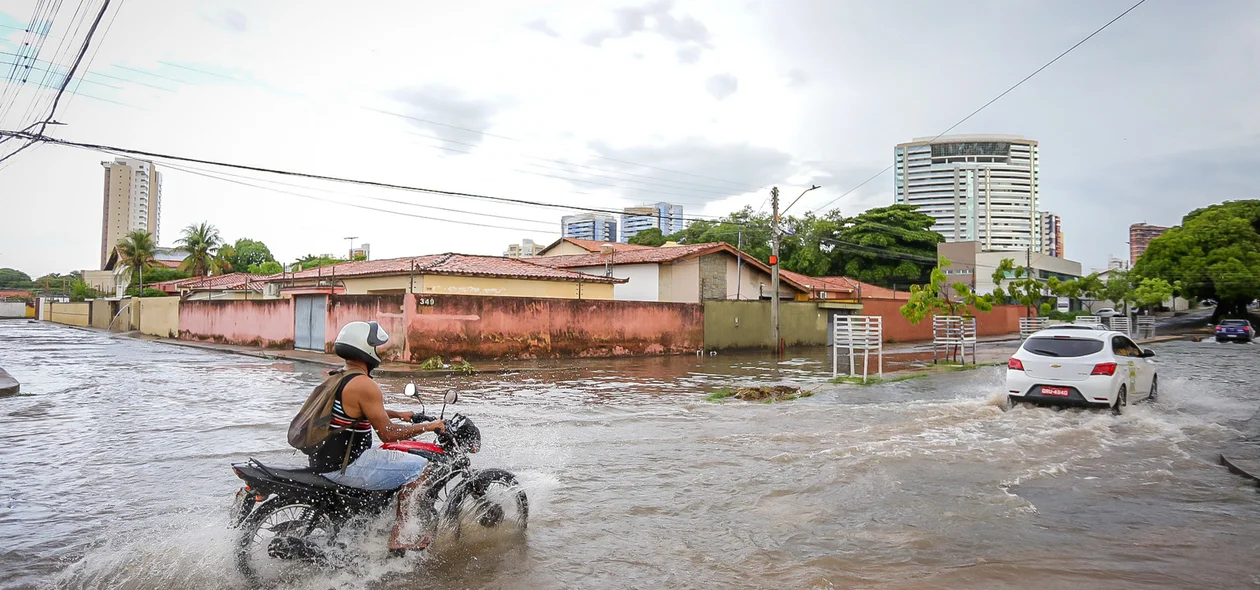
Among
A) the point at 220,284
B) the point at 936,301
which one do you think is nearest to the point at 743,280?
the point at 936,301

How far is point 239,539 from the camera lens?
177 inches

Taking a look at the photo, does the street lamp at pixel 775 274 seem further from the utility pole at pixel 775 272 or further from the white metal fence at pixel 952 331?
the white metal fence at pixel 952 331

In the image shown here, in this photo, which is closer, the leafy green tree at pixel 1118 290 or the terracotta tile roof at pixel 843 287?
the terracotta tile roof at pixel 843 287

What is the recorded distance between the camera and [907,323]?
4259 cm

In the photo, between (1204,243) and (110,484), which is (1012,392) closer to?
(110,484)

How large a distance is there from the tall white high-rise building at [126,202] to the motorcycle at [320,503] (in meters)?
127

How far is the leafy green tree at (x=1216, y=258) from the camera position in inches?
1964

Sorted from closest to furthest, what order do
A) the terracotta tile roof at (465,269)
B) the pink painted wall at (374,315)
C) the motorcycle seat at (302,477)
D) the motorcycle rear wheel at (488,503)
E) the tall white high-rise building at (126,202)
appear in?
the motorcycle seat at (302,477) < the motorcycle rear wheel at (488,503) < the pink painted wall at (374,315) < the terracotta tile roof at (465,269) < the tall white high-rise building at (126,202)

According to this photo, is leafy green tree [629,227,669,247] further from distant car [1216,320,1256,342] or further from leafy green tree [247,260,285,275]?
distant car [1216,320,1256,342]

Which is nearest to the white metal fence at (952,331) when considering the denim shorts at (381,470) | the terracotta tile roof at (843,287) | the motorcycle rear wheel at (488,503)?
the terracotta tile roof at (843,287)

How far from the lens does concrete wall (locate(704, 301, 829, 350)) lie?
3097 cm

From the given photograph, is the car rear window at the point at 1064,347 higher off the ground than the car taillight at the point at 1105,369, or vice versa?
the car rear window at the point at 1064,347

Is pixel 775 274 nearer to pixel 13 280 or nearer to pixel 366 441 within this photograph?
pixel 366 441

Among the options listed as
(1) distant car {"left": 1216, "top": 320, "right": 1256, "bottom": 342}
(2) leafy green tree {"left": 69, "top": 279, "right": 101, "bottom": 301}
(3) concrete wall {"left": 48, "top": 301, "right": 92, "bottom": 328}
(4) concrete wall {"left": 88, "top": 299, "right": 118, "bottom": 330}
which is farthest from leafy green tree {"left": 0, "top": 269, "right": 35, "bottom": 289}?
(1) distant car {"left": 1216, "top": 320, "right": 1256, "bottom": 342}
